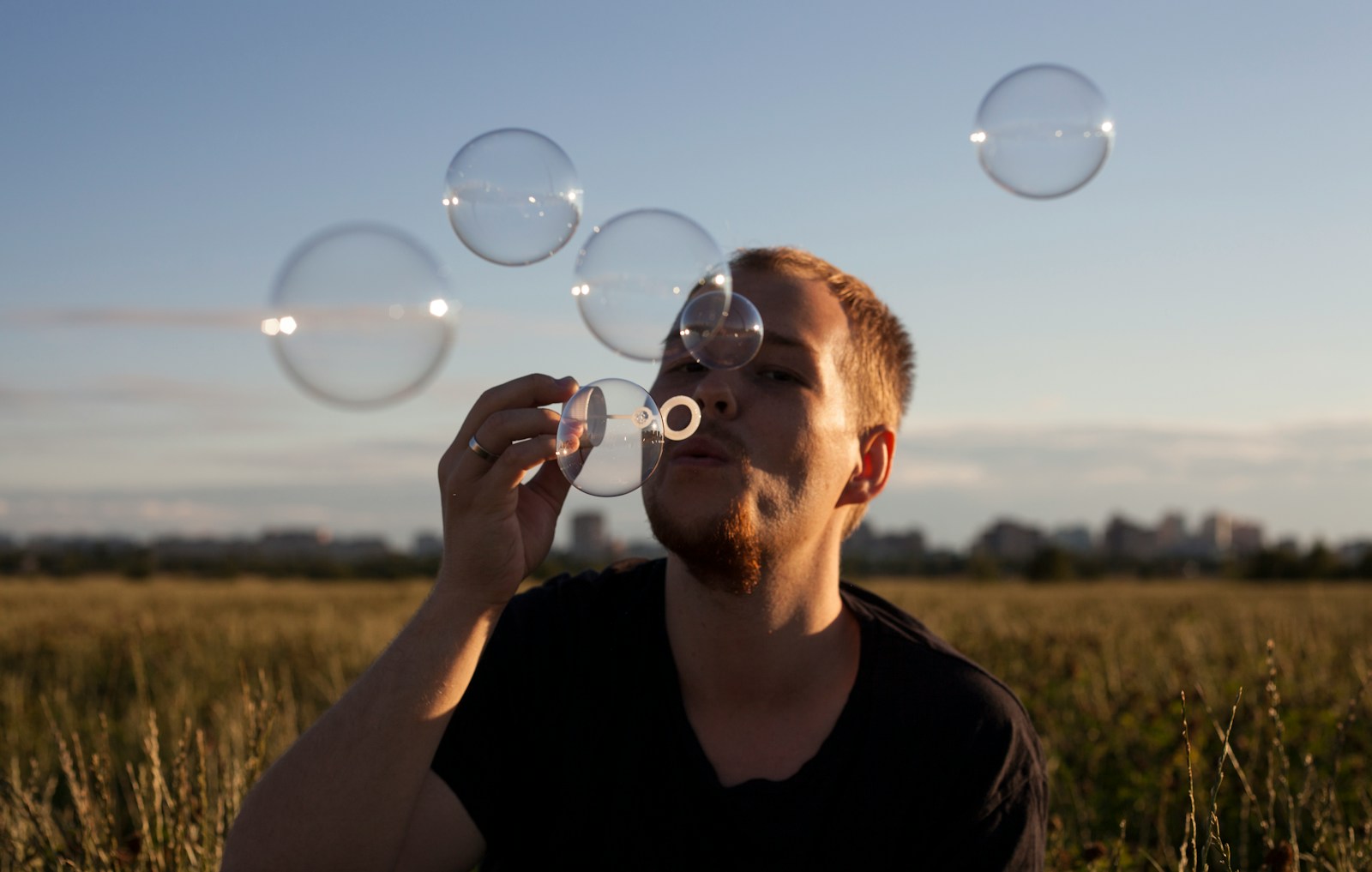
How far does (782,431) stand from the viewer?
9.80ft

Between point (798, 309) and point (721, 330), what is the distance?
1.08 feet

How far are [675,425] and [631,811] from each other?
991 mm

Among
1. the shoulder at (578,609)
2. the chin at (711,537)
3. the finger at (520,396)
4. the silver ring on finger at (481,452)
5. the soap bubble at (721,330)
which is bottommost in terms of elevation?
the shoulder at (578,609)

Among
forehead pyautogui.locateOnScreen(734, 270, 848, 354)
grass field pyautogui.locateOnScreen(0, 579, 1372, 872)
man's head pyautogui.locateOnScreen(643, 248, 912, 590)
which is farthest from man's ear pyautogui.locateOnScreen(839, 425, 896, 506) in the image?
grass field pyautogui.locateOnScreen(0, 579, 1372, 872)

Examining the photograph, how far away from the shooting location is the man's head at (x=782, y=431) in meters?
2.87

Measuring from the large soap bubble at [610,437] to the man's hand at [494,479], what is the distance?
7cm

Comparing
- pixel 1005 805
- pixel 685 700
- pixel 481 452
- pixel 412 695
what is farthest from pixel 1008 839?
pixel 481 452

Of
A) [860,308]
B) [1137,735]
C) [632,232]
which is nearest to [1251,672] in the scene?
[1137,735]

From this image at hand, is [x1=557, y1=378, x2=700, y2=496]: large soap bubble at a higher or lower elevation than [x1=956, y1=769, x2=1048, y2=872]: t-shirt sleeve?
higher

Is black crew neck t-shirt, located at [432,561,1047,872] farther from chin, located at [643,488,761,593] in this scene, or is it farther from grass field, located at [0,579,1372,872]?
grass field, located at [0,579,1372,872]

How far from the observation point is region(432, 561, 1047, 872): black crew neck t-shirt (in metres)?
2.67

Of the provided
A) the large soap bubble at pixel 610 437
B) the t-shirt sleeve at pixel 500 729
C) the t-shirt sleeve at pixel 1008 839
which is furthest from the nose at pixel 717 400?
the t-shirt sleeve at pixel 1008 839

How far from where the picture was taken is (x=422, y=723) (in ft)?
8.14

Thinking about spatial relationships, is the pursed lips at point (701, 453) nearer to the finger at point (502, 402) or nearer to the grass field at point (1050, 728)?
the finger at point (502, 402)
